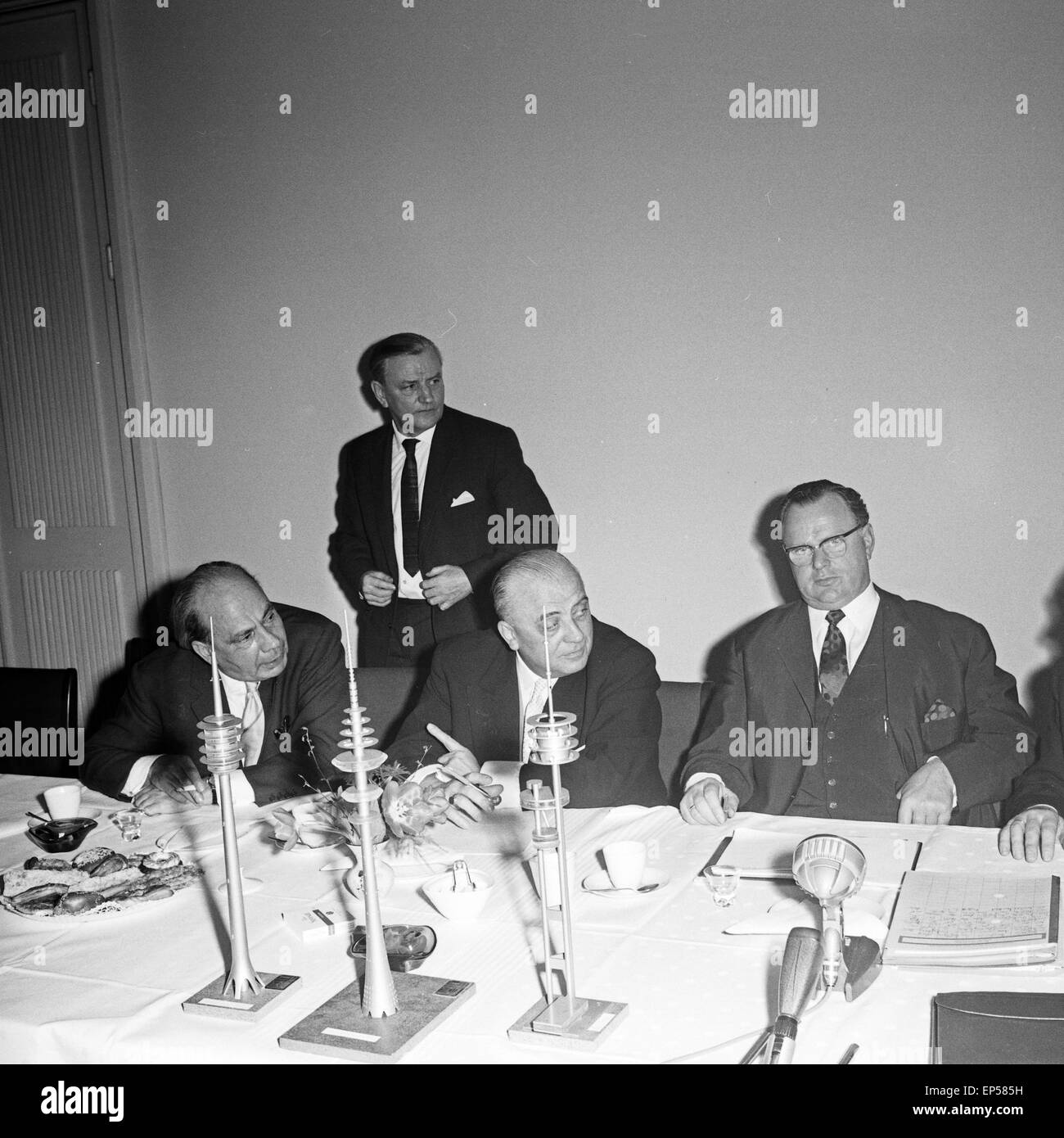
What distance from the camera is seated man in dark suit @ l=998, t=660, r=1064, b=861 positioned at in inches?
76.7

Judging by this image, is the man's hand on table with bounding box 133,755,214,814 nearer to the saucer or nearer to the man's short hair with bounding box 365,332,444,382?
the saucer

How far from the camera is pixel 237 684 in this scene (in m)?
3.19

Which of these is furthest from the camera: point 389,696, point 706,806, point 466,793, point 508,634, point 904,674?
point 389,696

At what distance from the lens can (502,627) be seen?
2975 millimetres

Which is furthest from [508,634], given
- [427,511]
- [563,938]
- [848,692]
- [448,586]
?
[563,938]

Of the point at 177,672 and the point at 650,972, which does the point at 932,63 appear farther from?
the point at 650,972

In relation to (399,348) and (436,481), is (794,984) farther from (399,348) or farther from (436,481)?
(399,348)

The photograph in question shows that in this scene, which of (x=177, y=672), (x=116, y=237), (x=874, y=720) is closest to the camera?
(x=874, y=720)

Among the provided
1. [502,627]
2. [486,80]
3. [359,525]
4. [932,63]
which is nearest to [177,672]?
[502,627]

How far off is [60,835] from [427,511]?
1993mm

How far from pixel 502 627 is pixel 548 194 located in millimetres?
1670

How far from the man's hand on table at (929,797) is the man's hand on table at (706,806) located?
518mm

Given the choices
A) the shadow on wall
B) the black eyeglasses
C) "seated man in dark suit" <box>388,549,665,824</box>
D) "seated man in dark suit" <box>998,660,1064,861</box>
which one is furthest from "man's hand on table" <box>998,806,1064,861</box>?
the shadow on wall

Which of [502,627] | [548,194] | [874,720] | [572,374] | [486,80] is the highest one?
[486,80]
